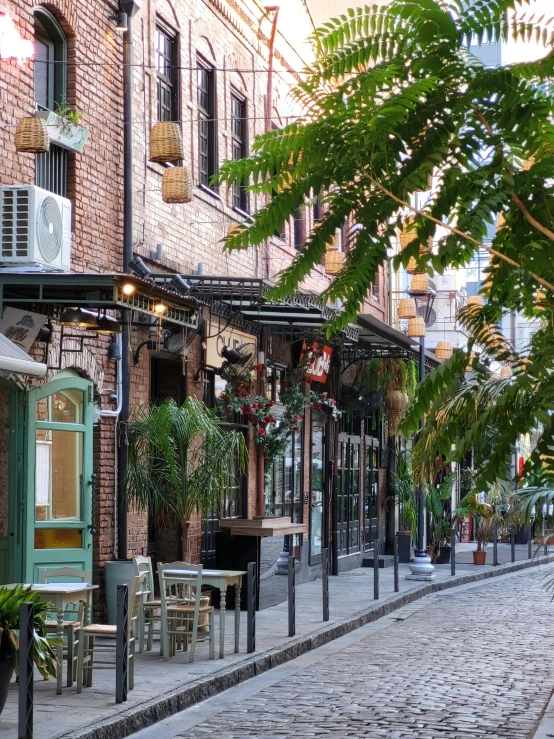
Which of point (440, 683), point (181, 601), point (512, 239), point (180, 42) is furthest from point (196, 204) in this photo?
point (512, 239)

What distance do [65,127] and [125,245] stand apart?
6.87 ft

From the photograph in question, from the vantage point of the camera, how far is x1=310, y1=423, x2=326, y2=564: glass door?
2330cm

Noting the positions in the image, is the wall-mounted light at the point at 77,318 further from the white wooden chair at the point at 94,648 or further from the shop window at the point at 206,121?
the shop window at the point at 206,121

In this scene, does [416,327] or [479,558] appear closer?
[416,327]

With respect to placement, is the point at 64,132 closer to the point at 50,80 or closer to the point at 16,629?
the point at 50,80

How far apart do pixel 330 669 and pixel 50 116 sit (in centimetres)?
655

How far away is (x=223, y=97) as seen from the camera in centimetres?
1970

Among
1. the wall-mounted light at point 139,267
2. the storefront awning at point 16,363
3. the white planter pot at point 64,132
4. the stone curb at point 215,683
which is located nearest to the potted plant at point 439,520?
the stone curb at point 215,683

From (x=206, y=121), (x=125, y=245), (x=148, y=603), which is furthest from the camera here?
(x=206, y=121)

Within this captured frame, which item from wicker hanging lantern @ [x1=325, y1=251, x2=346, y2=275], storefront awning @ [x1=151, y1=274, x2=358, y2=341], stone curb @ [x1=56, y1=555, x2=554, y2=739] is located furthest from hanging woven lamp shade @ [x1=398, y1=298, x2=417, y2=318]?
wicker hanging lantern @ [x1=325, y1=251, x2=346, y2=275]

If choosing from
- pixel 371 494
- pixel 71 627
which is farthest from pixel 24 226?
pixel 371 494

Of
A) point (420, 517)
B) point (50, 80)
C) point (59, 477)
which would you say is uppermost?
point (50, 80)

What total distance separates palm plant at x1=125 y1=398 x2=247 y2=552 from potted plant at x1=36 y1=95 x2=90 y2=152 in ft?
10.7

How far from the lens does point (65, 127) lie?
44.1 ft
